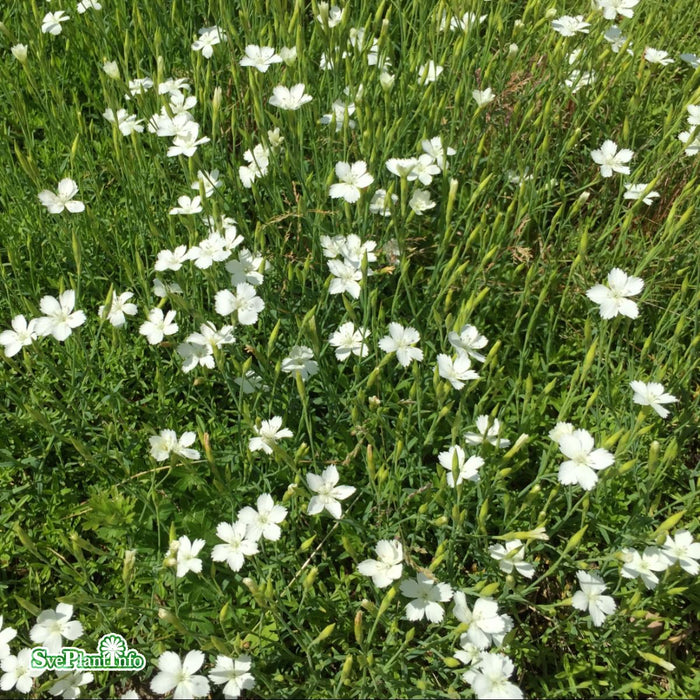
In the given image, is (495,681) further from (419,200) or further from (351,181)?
(419,200)

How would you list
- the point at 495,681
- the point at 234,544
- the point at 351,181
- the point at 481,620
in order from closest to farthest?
the point at 495,681 → the point at 481,620 → the point at 234,544 → the point at 351,181

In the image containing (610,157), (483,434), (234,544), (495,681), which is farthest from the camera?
(610,157)

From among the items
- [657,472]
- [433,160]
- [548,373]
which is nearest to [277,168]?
[433,160]

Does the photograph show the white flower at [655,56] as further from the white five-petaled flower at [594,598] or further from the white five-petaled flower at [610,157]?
the white five-petaled flower at [594,598]

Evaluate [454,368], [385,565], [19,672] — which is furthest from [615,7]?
[19,672]

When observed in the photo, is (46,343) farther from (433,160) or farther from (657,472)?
(657,472)
